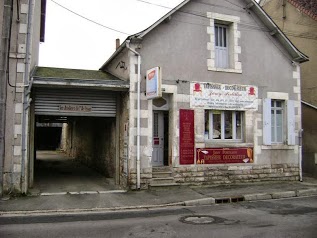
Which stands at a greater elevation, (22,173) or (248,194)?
(22,173)

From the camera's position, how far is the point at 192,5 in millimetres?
12531

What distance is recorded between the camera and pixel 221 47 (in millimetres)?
13234

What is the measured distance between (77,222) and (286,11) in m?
15.6

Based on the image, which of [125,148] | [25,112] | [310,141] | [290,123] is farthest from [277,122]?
[25,112]

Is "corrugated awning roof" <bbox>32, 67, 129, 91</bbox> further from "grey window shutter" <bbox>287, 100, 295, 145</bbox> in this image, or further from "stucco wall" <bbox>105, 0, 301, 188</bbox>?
"grey window shutter" <bbox>287, 100, 295, 145</bbox>

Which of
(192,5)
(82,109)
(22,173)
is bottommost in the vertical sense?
(22,173)

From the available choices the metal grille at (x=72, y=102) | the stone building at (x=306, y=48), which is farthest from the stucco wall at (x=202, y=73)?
the stone building at (x=306, y=48)

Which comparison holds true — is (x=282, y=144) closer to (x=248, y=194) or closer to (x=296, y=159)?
(x=296, y=159)

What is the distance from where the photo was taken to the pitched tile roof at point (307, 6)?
1657cm

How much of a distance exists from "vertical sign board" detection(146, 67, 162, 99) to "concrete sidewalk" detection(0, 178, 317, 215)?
10.1 feet

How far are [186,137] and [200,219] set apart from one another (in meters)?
4.57

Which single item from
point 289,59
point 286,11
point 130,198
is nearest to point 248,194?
point 130,198

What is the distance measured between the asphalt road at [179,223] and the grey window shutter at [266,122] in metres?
4.17

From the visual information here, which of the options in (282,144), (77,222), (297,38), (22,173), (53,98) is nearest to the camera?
(77,222)
